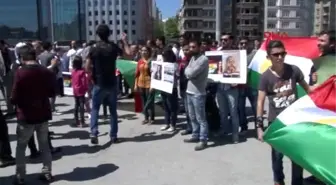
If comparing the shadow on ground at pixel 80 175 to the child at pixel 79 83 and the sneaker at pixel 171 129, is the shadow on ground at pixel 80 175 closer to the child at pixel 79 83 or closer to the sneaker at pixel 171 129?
the sneaker at pixel 171 129

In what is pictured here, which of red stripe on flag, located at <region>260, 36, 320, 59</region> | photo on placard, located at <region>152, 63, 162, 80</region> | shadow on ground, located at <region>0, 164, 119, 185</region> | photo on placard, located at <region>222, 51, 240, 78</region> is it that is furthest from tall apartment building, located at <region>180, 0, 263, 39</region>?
shadow on ground, located at <region>0, 164, 119, 185</region>

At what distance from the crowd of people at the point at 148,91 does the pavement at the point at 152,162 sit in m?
0.26

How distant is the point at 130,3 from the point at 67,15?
4190 inches

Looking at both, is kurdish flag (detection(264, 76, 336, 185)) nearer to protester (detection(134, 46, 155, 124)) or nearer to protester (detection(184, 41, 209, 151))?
protester (detection(184, 41, 209, 151))

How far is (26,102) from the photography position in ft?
17.7

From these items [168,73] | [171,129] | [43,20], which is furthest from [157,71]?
[43,20]

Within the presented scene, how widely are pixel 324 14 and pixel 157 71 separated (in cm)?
13857

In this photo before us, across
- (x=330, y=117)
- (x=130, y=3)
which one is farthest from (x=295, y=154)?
(x=130, y=3)

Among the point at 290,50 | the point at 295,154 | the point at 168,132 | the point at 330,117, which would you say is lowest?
the point at 168,132

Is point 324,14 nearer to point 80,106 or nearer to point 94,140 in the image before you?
point 80,106

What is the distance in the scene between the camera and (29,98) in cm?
538

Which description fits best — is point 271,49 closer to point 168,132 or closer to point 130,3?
point 168,132

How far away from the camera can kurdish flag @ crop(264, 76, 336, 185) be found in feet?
11.8

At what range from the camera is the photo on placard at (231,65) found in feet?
24.5
